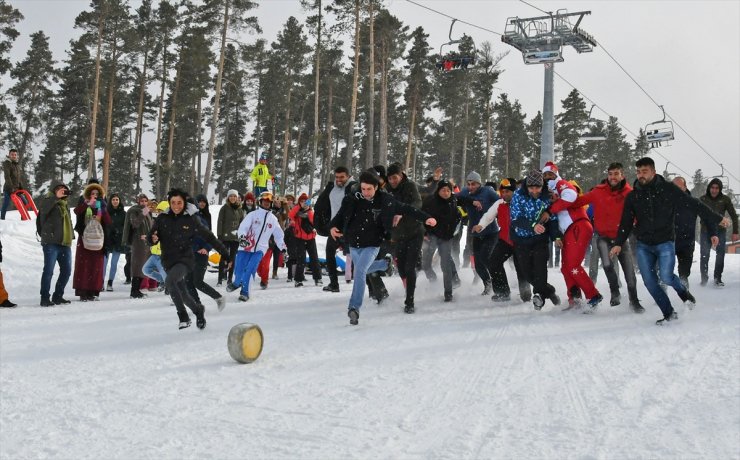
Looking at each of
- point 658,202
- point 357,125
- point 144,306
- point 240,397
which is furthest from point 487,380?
point 357,125

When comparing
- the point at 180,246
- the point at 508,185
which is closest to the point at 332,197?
the point at 508,185

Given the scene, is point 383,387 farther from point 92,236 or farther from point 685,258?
point 92,236

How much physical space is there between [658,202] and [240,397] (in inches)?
214

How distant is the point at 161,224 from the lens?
7.62m

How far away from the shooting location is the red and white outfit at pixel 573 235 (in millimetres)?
8016

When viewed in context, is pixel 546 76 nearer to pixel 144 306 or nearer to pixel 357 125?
pixel 144 306

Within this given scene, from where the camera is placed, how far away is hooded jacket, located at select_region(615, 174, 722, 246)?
714cm

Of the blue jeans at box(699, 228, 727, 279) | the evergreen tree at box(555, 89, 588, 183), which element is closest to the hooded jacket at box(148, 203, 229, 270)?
the blue jeans at box(699, 228, 727, 279)

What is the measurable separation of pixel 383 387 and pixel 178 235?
3.90m

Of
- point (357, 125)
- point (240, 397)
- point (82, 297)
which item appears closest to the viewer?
point (240, 397)

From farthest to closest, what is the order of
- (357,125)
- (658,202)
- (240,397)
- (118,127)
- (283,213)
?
(357,125)
(118,127)
(283,213)
(658,202)
(240,397)

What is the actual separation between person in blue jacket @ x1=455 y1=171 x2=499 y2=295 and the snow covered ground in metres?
1.29

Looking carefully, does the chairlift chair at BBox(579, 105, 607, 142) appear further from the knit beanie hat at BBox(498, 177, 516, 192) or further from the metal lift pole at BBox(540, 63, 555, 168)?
the knit beanie hat at BBox(498, 177, 516, 192)

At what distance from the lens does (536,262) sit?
8.30m
